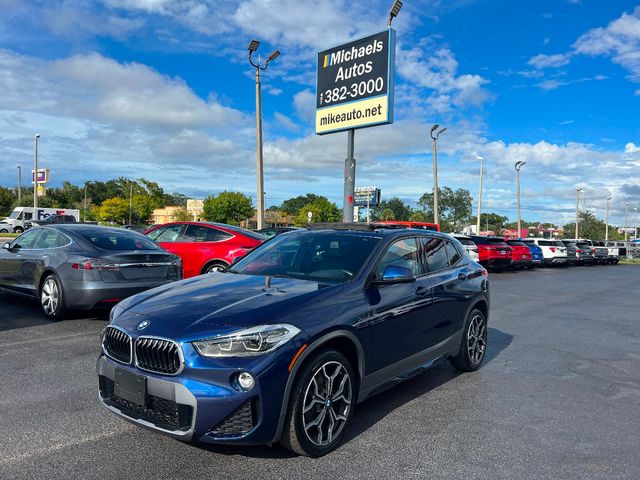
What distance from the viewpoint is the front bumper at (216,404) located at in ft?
9.64

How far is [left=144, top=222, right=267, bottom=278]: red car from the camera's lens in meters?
10.3

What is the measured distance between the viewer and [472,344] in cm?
562

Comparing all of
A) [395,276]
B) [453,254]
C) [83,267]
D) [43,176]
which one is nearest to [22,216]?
[43,176]

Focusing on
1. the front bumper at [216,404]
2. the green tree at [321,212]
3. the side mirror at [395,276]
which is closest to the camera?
the front bumper at [216,404]

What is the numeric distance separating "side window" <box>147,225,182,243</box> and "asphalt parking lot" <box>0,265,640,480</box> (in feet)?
13.9

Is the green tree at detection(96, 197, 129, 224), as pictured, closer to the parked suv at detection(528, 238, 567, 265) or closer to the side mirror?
the parked suv at detection(528, 238, 567, 265)

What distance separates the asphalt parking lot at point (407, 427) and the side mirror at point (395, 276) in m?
1.11

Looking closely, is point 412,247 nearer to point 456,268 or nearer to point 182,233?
point 456,268

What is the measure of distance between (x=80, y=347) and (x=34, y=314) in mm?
2412

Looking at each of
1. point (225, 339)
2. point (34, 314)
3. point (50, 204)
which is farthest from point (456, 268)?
point (50, 204)

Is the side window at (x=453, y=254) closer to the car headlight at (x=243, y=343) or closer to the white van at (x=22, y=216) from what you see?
the car headlight at (x=243, y=343)

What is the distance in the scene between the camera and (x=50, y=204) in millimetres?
91125

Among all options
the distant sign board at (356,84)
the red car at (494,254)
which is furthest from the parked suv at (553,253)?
the distant sign board at (356,84)

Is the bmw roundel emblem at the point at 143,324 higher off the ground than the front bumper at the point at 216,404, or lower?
higher
